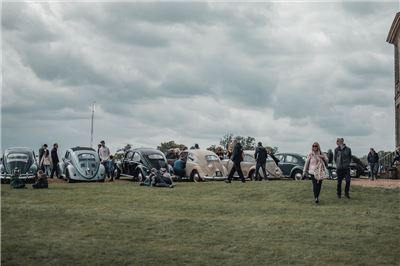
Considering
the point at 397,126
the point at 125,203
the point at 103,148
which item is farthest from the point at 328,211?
the point at 397,126

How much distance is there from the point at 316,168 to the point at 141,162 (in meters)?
12.2

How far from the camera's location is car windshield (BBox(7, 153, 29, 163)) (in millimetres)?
28430

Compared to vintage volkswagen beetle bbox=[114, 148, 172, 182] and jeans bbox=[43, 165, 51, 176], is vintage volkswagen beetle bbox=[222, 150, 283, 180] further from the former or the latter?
jeans bbox=[43, 165, 51, 176]

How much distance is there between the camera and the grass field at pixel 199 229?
446 inches

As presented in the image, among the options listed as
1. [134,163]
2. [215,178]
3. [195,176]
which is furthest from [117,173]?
[215,178]

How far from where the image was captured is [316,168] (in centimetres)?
1973

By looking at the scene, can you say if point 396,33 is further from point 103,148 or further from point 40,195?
point 40,195

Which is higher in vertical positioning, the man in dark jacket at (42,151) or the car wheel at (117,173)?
the man in dark jacket at (42,151)

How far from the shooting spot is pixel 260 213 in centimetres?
1698

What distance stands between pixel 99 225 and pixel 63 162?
17449 mm

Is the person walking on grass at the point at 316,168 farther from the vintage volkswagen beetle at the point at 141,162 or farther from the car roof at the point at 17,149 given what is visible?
the car roof at the point at 17,149

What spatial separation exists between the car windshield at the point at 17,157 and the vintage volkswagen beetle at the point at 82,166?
2070mm

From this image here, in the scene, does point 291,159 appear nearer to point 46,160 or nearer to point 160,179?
point 160,179

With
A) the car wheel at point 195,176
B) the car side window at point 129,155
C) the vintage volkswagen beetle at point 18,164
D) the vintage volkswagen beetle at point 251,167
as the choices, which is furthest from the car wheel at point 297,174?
the vintage volkswagen beetle at point 18,164
